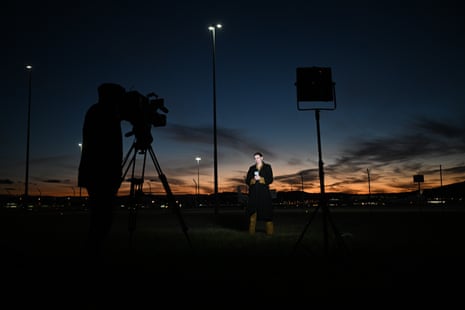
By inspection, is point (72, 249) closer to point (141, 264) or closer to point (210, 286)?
point (141, 264)

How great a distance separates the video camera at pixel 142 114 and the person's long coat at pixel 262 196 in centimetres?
378

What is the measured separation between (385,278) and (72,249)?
5618 millimetres

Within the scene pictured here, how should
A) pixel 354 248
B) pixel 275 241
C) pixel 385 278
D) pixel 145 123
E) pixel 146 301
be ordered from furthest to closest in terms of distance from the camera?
1. pixel 275 241
2. pixel 354 248
3. pixel 145 123
4. pixel 385 278
5. pixel 146 301

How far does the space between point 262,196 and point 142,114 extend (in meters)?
4.54

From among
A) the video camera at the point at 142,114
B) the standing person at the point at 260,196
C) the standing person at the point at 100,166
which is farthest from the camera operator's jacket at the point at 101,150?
the standing person at the point at 260,196

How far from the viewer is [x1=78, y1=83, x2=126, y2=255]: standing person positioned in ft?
15.1

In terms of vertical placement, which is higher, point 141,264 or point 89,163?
point 89,163

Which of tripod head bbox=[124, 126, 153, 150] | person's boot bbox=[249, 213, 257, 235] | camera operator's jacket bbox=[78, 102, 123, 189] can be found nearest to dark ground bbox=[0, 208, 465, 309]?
camera operator's jacket bbox=[78, 102, 123, 189]

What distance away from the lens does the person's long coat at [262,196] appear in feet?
30.8

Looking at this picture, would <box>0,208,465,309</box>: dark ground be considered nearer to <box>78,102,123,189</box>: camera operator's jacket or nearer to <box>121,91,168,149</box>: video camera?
<box>78,102,123,189</box>: camera operator's jacket

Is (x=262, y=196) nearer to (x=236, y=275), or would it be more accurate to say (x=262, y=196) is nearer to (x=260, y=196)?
(x=260, y=196)

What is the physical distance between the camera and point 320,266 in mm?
5117

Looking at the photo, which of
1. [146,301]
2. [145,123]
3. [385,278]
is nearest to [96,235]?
[146,301]

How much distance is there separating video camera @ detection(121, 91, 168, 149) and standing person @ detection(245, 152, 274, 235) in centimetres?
359
